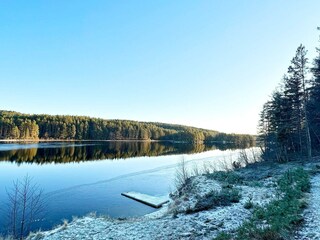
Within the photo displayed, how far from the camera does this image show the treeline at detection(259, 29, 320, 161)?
89.6ft

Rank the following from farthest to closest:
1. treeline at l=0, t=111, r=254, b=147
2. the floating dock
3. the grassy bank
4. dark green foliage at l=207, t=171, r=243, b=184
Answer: treeline at l=0, t=111, r=254, b=147
the floating dock
dark green foliage at l=207, t=171, r=243, b=184
the grassy bank

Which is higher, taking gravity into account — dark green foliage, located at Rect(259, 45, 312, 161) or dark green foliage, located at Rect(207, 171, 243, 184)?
dark green foliage, located at Rect(259, 45, 312, 161)

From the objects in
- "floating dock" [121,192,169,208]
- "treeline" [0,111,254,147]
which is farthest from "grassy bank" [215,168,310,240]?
"treeline" [0,111,254,147]

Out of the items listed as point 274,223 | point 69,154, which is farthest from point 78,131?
point 274,223

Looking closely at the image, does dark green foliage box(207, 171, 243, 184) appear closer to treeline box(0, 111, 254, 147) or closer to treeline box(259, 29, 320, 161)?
treeline box(259, 29, 320, 161)

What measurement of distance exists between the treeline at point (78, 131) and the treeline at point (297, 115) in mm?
76625

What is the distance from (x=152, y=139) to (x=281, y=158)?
447ft

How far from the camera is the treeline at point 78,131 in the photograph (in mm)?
116188

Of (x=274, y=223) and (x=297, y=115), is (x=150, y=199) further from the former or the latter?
(x=297, y=115)

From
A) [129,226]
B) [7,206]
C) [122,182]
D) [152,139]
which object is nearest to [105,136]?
[152,139]

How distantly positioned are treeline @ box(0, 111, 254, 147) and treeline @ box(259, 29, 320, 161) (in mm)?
76625

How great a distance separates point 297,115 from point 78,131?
124 meters

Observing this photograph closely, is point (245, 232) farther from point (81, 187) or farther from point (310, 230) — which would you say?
point (81, 187)

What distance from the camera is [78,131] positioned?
13938cm
